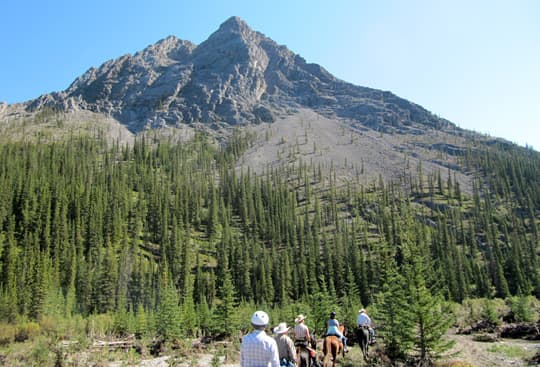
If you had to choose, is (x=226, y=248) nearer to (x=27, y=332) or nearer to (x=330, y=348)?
(x=27, y=332)

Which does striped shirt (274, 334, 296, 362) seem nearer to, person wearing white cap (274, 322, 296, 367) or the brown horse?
person wearing white cap (274, 322, 296, 367)

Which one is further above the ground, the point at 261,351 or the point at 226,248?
the point at 226,248

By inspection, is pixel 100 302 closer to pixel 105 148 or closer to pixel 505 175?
pixel 105 148

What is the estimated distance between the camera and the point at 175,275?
95.9 m

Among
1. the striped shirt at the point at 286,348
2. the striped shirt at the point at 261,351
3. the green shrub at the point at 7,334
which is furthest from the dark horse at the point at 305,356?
the green shrub at the point at 7,334

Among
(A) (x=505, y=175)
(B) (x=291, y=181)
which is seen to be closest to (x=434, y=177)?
(A) (x=505, y=175)

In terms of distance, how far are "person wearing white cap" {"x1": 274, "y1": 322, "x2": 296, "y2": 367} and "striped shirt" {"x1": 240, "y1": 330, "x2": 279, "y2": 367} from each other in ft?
6.95

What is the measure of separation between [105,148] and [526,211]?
20390 cm

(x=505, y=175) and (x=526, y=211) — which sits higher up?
(x=505, y=175)

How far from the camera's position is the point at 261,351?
7.32m

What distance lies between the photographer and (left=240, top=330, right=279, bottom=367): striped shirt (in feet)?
24.0

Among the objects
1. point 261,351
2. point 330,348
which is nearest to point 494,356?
point 330,348

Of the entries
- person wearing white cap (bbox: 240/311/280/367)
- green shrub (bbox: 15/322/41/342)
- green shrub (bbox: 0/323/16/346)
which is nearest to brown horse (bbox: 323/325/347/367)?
person wearing white cap (bbox: 240/311/280/367)

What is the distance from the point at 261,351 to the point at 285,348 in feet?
8.09
